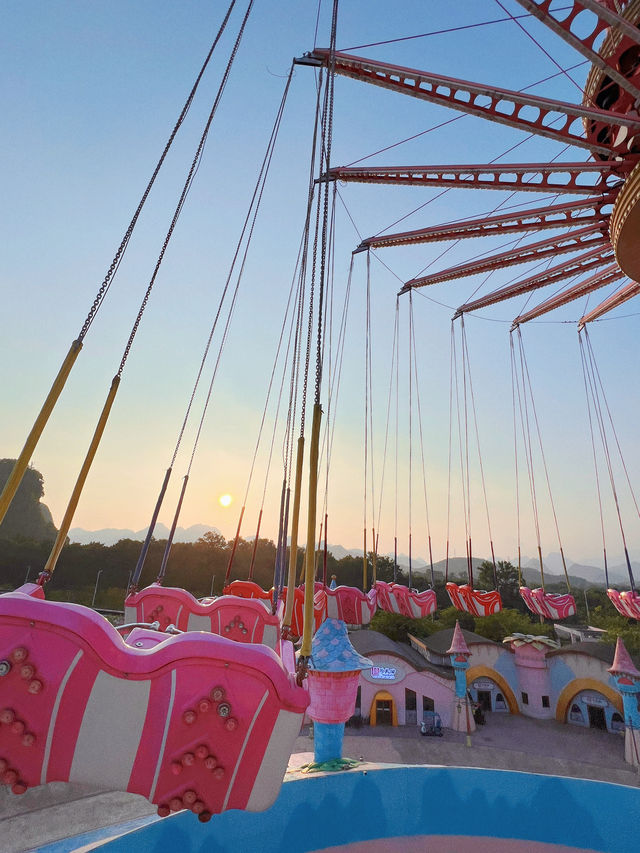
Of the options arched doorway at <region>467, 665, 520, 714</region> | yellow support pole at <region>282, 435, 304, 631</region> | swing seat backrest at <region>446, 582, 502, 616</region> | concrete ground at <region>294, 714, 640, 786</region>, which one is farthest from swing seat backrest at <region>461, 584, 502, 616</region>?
yellow support pole at <region>282, 435, 304, 631</region>

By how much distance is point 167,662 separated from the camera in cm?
364

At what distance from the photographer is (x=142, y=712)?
11.7 feet

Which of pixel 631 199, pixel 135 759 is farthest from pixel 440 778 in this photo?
pixel 631 199

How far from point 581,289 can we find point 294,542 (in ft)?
39.3

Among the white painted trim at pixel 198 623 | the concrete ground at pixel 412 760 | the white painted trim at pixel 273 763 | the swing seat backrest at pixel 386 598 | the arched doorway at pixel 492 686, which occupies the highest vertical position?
the swing seat backrest at pixel 386 598

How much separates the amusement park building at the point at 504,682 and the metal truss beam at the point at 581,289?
1676cm

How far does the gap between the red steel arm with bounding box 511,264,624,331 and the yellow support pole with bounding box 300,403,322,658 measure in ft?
32.9

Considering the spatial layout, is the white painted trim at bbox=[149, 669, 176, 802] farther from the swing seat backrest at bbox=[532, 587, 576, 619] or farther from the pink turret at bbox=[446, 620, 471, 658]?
the pink turret at bbox=[446, 620, 471, 658]

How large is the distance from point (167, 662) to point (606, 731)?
81.3 ft

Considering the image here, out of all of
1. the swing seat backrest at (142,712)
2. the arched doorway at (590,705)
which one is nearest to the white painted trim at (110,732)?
the swing seat backrest at (142,712)

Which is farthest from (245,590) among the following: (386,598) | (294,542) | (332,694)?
(294,542)

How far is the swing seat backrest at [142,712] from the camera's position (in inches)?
132

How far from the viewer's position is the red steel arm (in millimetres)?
11852

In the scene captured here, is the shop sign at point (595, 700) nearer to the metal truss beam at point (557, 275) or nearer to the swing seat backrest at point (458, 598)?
the swing seat backrest at point (458, 598)
